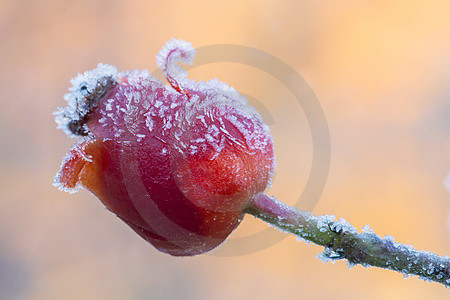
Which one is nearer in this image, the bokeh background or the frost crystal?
the frost crystal

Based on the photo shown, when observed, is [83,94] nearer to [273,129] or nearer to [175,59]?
[175,59]

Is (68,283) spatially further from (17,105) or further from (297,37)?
(297,37)

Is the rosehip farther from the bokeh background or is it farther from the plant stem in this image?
the bokeh background

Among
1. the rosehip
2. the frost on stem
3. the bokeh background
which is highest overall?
the bokeh background

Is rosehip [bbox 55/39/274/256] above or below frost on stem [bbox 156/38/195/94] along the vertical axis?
below

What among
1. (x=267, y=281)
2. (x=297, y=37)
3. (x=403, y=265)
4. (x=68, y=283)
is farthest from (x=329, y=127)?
(x=403, y=265)

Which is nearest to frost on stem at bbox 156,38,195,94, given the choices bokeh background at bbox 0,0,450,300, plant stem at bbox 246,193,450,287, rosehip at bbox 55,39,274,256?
rosehip at bbox 55,39,274,256
